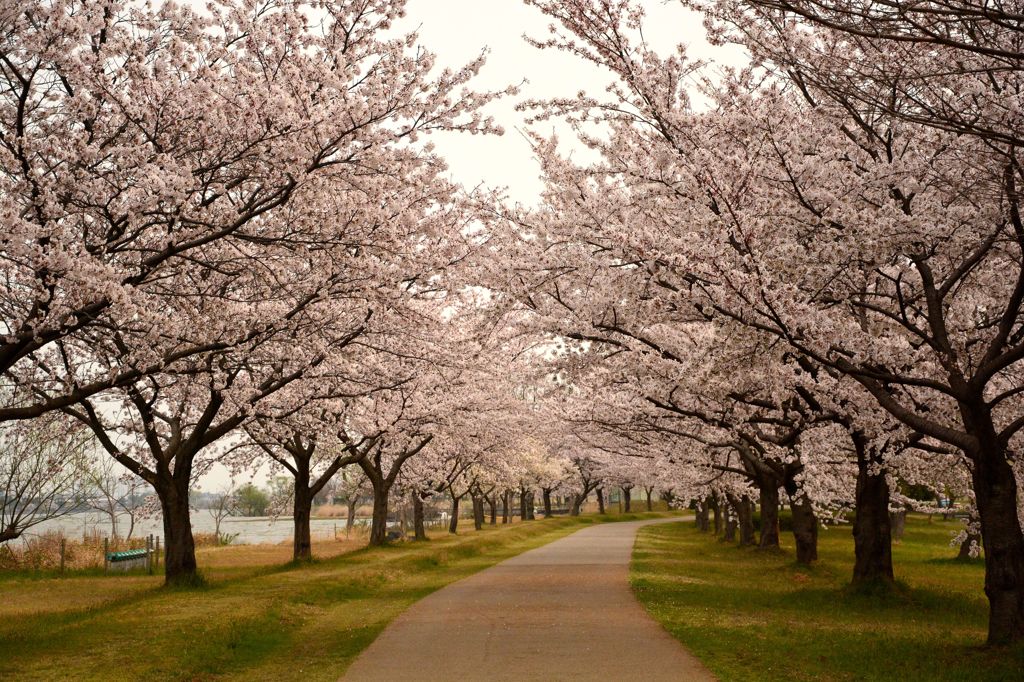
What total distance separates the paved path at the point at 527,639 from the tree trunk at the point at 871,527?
15.2 feet

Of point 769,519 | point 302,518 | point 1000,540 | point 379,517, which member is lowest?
point 379,517

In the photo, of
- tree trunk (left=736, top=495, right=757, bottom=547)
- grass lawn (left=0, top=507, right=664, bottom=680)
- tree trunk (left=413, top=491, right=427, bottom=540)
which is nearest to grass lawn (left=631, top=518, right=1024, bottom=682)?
grass lawn (left=0, top=507, right=664, bottom=680)

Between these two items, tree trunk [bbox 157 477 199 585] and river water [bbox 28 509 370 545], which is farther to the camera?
river water [bbox 28 509 370 545]

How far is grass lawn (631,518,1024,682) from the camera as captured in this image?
29.6 feet

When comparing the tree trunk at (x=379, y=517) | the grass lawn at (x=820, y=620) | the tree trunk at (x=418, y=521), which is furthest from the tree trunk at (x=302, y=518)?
the tree trunk at (x=418, y=521)

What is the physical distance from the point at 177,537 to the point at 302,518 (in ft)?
24.3

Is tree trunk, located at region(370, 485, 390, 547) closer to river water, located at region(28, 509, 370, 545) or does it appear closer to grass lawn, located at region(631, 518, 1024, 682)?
river water, located at region(28, 509, 370, 545)

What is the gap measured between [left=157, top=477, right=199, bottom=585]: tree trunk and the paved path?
602 cm

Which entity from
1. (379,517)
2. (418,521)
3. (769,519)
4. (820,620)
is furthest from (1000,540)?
(418,521)

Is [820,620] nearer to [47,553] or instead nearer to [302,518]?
[302,518]

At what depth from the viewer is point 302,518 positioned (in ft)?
86.5

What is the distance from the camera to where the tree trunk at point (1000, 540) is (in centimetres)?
962

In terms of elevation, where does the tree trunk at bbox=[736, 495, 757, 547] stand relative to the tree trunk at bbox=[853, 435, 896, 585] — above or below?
below

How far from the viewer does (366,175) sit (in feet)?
34.7
